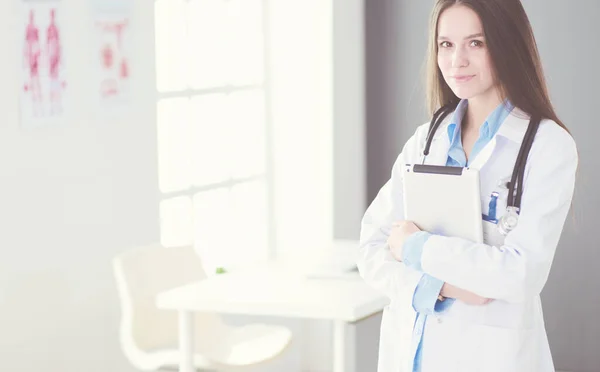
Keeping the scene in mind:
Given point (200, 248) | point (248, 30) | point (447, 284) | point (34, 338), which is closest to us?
point (447, 284)

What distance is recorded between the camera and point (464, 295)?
211 centimetres

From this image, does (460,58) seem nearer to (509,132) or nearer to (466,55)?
(466,55)

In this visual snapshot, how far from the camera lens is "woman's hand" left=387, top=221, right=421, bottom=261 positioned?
220 centimetres

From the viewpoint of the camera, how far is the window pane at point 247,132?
4828mm

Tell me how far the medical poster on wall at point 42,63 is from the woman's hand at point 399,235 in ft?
5.46

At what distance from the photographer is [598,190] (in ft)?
15.9

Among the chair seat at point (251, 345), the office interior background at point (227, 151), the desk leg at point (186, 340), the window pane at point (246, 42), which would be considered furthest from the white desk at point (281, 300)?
the window pane at point (246, 42)

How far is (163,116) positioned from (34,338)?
115cm

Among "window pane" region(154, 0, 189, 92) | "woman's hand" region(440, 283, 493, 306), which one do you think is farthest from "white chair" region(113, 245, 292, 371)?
"woman's hand" region(440, 283, 493, 306)

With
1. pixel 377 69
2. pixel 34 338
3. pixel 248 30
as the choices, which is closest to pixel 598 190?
pixel 377 69

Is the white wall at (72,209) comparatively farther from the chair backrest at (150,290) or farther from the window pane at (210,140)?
the window pane at (210,140)

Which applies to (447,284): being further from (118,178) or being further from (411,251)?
(118,178)

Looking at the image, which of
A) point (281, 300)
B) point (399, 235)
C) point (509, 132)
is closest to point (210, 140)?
point (281, 300)

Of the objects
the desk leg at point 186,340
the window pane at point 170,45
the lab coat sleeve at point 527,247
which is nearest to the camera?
the lab coat sleeve at point 527,247
